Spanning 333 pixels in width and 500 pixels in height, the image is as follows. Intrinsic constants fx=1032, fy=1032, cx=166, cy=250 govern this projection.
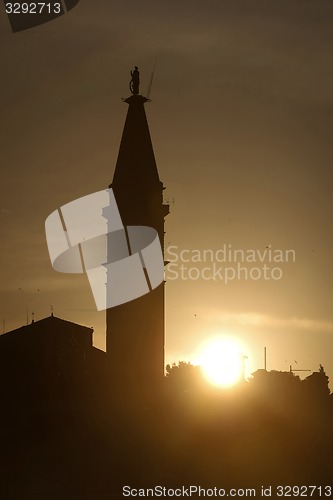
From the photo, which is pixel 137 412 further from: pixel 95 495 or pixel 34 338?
pixel 95 495

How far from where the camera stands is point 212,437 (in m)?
55.2

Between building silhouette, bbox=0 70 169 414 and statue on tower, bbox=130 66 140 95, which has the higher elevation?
statue on tower, bbox=130 66 140 95

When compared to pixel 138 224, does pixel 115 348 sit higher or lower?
lower

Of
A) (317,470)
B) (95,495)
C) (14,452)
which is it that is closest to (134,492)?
(95,495)

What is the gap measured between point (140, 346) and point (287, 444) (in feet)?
39.9

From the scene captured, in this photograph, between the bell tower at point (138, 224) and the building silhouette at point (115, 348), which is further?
the bell tower at point (138, 224)

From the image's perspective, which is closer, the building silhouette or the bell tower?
the building silhouette

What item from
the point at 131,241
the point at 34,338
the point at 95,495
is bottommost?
the point at 95,495

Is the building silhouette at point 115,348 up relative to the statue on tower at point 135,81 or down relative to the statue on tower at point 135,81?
down

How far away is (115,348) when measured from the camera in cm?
6350

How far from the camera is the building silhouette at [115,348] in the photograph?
54750 millimetres

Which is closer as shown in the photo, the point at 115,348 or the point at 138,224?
the point at 115,348

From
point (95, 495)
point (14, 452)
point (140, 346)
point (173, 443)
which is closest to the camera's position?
point (95, 495)

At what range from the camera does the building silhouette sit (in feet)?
180
